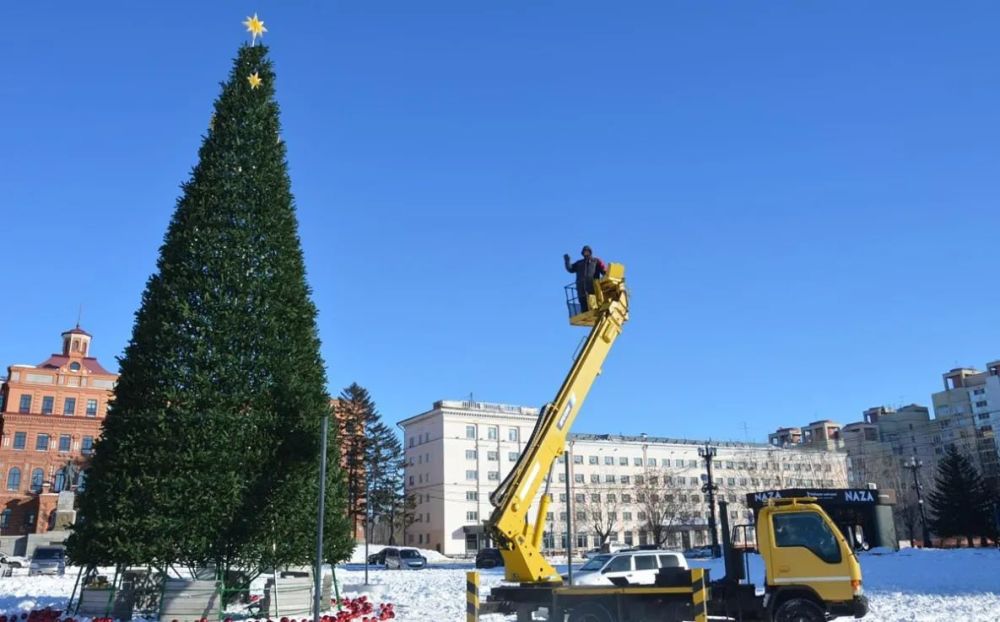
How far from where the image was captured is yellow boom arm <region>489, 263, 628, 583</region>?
43.0ft

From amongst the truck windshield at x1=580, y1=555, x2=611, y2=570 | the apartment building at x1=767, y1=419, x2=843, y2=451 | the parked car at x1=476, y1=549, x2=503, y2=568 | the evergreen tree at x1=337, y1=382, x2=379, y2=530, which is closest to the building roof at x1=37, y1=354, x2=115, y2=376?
the evergreen tree at x1=337, y1=382, x2=379, y2=530

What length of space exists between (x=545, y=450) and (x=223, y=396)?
696 centimetres

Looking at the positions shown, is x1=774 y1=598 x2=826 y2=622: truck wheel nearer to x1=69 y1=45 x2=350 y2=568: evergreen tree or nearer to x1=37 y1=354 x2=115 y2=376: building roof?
x1=69 y1=45 x2=350 y2=568: evergreen tree

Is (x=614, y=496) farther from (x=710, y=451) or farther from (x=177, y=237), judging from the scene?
(x=177, y=237)

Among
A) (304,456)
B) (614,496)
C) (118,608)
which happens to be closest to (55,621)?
(118,608)

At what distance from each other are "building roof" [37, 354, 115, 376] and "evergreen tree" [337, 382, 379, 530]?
2553cm

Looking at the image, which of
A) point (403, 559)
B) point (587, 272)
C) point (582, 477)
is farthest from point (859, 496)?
point (582, 477)

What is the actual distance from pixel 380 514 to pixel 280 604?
6550 centimetres

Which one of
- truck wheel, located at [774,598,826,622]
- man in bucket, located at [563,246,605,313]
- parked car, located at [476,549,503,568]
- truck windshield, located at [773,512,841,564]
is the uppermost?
man in bucket, located at [563,246,605,313]

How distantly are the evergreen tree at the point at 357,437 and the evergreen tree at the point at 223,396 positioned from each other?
2031 inches

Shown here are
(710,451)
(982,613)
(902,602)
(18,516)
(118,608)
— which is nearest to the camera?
(118,608)

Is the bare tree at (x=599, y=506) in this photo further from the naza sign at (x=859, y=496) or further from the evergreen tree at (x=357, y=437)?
the naza sign at (x=859, y=496)

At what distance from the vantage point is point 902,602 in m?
20.2

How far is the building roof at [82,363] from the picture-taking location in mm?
78738
